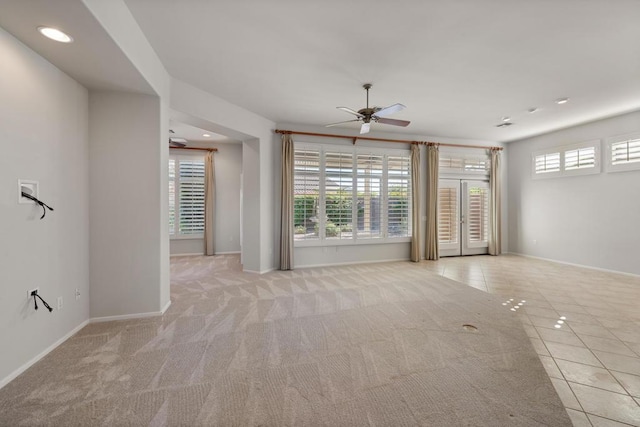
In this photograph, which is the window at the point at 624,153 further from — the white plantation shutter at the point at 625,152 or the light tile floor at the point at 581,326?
the light tile floor at the point at 581,326

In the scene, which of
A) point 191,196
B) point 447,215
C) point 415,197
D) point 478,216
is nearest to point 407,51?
point 415,197

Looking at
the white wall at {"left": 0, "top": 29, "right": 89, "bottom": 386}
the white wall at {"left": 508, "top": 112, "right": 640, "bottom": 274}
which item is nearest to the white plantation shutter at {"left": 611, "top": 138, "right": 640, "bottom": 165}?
the white wall at {"left": 508, "top": 112, "right": 640, "bottom": 274}

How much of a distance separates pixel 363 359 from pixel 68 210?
3.26m

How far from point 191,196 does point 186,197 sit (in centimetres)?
13

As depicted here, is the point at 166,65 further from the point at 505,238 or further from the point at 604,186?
the point at 505,238

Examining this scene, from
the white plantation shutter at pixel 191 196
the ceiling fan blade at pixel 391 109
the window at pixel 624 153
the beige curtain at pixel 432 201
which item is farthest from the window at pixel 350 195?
the window at pixel 624 153

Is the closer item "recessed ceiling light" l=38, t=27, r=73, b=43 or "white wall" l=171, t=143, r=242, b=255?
"recessed ceiling light" l=38, t=27, r=73, b=43

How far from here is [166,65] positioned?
131 inches

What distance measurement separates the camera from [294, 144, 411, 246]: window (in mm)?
5730

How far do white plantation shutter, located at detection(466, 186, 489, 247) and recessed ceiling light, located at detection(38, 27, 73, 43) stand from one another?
25.6ft

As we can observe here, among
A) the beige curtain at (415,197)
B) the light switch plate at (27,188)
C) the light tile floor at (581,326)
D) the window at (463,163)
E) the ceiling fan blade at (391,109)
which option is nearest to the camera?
the light tile floor at (581,326)

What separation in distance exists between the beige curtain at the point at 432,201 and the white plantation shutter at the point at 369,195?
1289mm

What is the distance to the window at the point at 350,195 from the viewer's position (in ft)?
18.8

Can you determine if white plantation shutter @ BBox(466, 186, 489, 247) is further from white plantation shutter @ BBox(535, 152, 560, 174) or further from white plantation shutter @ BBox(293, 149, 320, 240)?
white plantation shutter @ BBox(293, 149, 320, 240)
